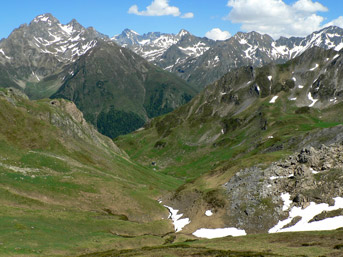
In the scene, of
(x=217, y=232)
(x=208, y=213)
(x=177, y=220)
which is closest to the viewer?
(x=217, y=232)

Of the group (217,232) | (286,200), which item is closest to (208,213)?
(217,232)

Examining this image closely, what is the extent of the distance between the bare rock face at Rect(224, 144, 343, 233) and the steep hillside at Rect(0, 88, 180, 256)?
1959 cm

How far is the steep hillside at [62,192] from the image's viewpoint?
58947 mm

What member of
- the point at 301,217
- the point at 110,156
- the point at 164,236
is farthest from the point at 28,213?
the point at 110,156

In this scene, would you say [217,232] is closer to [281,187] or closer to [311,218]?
[281,187]

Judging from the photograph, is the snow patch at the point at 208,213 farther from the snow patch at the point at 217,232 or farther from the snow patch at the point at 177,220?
the snow patch at the point at 217,232

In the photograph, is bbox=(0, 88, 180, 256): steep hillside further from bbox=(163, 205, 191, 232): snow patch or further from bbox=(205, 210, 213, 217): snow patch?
bbox=(205, 210, 213, 217): snow patch

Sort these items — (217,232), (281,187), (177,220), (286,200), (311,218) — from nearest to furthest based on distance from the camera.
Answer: (311,218) → (217,232) → (286,200) → (281,187) → (177,220)

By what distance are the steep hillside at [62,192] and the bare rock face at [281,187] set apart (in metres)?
19.6

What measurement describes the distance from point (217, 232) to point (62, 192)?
141 ft

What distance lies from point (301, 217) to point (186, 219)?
29277 millimetres

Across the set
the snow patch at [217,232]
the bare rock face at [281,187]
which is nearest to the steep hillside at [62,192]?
the snow patch at [217,232]

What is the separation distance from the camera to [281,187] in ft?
275

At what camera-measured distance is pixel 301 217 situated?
72.4 meters
